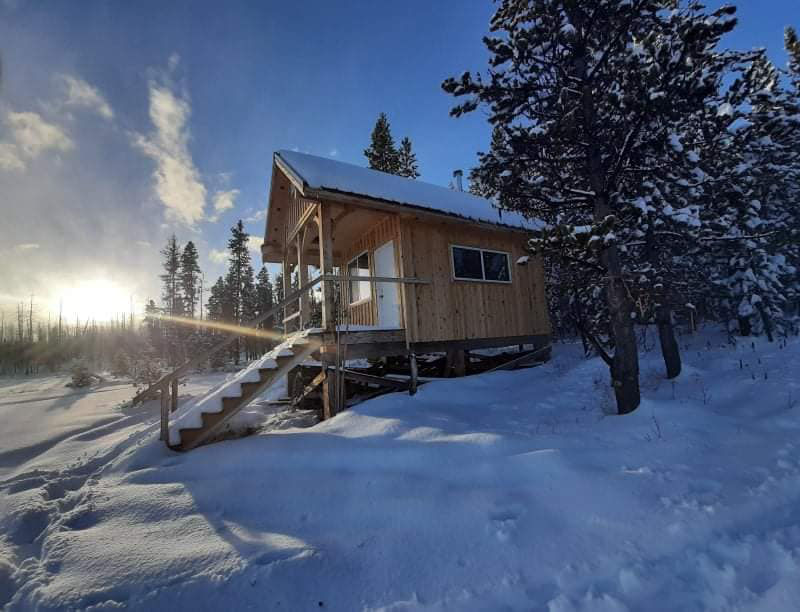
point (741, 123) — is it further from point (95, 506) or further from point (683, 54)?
point (95, 506)

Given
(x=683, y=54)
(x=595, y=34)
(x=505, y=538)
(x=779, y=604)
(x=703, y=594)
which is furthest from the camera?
(x=595, y=34)

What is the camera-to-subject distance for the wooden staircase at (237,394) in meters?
5.71

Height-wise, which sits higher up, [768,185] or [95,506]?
[768,185]

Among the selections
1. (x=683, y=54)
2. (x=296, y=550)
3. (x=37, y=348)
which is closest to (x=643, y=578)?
(x=296, y=550)

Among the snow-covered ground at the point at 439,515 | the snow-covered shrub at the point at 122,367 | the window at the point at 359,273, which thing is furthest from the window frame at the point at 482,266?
the snow-covered shrub at the point at 122,367

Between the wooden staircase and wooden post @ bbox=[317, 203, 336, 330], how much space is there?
0.45 m

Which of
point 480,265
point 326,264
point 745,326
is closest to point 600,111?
point 480,265

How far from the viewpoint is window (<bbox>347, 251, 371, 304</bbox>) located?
1122 cm

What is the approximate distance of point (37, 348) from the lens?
124 feet

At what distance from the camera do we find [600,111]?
5.88m

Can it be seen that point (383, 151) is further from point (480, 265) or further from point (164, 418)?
point (164, 418)

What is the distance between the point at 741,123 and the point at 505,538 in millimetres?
7942

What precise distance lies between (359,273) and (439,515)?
955 cm

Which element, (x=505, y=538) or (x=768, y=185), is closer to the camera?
(x=505, y=538)
